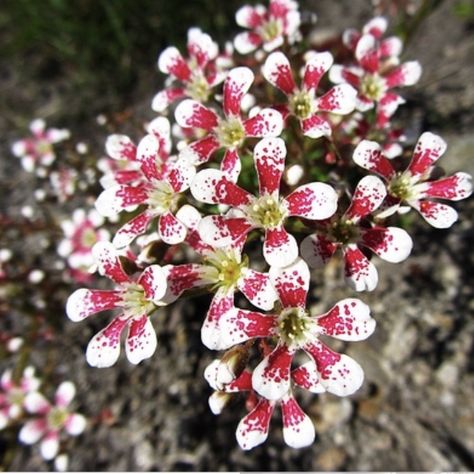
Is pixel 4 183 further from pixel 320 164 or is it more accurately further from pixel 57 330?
pixel 320 164

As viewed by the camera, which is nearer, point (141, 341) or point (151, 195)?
point (141, 341)

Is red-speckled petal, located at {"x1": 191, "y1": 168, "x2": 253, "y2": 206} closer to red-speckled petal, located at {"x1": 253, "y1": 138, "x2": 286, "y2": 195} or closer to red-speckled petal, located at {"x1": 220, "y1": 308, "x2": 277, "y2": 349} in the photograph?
red-speckled petal, located at {"x1": 253, "y1": 138, "x2": 286, "y2": 195}

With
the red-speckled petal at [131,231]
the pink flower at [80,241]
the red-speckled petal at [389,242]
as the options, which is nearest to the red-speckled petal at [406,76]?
the red-speckled petal at [389,242]

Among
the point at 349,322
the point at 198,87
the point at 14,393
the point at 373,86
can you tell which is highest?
the point at 198,87

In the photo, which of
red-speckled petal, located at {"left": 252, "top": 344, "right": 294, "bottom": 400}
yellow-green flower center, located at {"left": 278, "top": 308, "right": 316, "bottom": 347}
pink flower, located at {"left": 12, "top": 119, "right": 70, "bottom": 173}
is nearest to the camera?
red-speckled petal, located at {"left": 252, "top": 344, "right": 294, "bottom": 400}

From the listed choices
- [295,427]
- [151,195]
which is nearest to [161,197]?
[151,195]

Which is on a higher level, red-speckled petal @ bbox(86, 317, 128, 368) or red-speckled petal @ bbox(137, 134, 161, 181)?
red-speckled petal @ bbox(137, 134, 161, 181)

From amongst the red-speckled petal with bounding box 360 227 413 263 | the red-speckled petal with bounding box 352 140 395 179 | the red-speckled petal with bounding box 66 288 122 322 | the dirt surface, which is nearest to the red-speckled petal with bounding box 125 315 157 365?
the red-speckled petal with bounding box 66 288 122 322

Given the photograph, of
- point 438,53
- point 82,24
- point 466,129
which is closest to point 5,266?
point 82,24

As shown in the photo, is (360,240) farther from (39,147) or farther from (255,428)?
(39,147)
